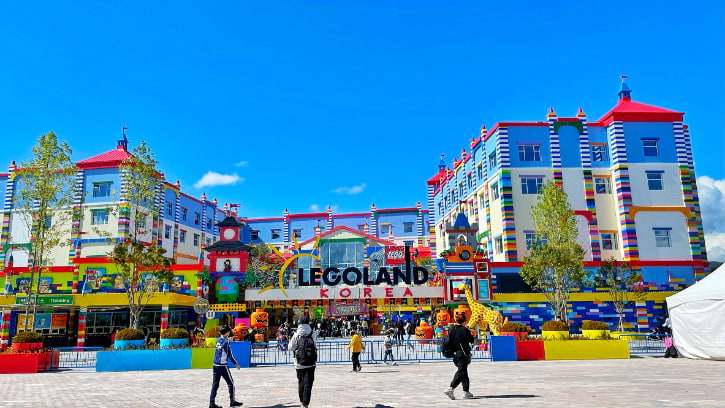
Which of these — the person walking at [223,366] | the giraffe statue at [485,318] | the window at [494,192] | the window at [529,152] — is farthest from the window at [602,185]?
the person walking at [223,366]

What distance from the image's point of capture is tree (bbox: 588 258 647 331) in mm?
36938

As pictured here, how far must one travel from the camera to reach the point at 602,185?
41094mm

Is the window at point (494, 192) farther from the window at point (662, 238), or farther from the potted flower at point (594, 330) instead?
the potted flower at point (594, 330)

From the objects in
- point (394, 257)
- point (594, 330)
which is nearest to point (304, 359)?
point (594, 330)

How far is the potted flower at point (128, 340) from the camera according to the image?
2339 cm

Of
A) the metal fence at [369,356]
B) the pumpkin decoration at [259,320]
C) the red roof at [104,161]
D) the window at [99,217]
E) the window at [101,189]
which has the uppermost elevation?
the red roof at [104,161]

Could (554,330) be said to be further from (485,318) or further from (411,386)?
(411,386)

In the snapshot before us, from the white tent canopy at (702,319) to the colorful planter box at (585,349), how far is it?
2092 mm

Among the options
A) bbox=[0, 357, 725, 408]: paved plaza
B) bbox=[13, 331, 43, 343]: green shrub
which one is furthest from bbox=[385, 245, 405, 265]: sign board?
bbox=[13, 331, 43, 343]: green shrub

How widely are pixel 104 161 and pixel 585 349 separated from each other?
41.2 m

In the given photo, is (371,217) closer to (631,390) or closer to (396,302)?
(396,302)

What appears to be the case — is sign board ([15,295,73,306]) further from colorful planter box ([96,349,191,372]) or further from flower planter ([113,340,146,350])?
colorful planter box ([96,349,191,372])

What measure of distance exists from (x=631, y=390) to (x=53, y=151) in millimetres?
27966

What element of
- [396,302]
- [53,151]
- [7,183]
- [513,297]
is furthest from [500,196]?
[7,183]
